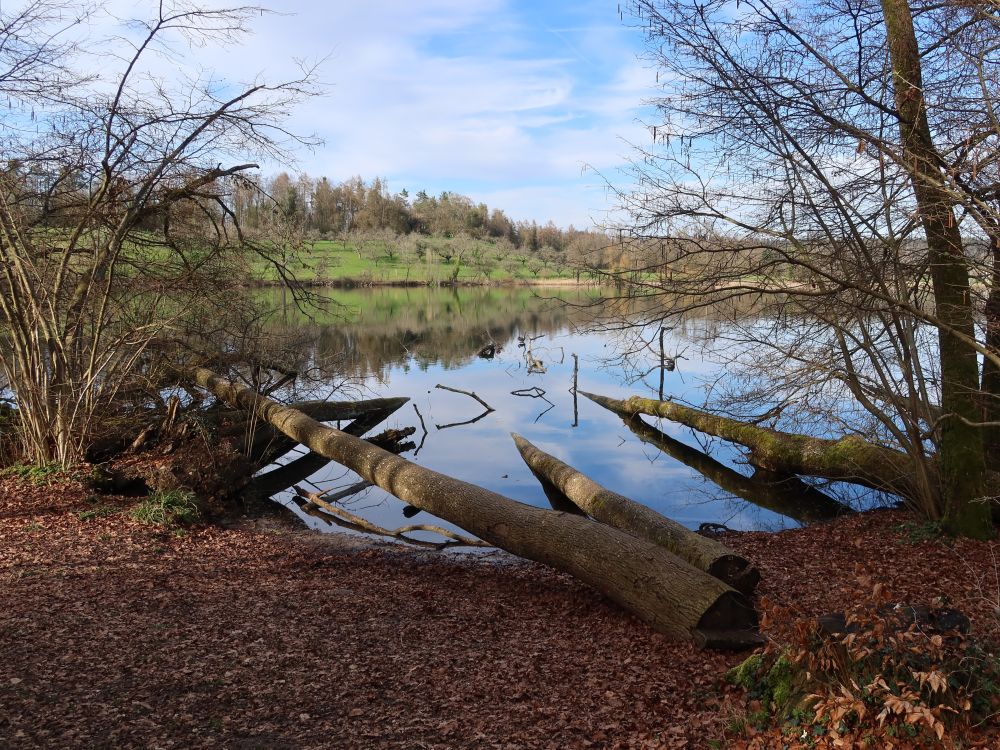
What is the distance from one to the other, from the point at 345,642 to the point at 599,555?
7.98ft

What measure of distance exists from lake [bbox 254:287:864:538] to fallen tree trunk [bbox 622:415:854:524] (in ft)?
0.11

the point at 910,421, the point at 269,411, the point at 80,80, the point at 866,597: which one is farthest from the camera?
the point at 269,411

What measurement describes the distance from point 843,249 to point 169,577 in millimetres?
7193

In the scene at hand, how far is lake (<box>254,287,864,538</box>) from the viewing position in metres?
12.3

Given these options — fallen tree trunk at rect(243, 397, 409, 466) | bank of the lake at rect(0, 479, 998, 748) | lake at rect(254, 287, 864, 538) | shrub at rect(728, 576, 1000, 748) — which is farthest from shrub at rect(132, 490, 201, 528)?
shrub at rect(728, 576, 1000, 748)

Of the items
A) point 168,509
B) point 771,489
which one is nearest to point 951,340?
point 771,489

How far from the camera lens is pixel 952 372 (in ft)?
25.7

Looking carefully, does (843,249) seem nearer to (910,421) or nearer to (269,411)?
(910,421)

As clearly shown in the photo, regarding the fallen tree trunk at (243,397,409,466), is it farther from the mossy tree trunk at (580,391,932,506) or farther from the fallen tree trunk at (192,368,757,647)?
the mossy tree trunk at (580,391,932,506)

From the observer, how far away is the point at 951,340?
784cm

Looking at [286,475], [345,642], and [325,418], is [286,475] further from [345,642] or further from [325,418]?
[345,642]

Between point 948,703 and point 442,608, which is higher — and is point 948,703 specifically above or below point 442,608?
above

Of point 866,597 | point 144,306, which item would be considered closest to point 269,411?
point 144,306

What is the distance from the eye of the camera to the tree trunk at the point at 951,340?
6918mm
